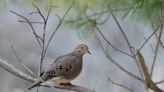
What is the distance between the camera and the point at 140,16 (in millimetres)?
1343

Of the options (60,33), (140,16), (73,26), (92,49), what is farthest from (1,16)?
(140,16)

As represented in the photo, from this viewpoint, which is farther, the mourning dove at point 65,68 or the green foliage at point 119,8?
the green foliage at point 119,8

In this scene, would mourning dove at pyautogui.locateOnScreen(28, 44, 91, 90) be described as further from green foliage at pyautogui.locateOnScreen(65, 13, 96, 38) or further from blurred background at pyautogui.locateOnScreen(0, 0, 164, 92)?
blurred background at pyautogui.locateOnScreen(0, 0, 164, 92)

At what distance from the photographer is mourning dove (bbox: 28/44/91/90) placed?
1097mm

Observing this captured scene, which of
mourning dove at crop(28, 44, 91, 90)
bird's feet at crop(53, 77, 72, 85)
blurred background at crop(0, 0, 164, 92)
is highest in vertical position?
blurred background at crop(0, 0, 164, 92)

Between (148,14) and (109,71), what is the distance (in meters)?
1.39

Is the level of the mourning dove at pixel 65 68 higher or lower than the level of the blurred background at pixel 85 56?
lower

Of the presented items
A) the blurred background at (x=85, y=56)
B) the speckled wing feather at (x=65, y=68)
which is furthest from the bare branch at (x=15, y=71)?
the blurred background at (x=85, y=56)

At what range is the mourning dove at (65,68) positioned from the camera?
3.60ft

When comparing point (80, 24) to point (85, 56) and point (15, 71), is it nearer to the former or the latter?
point (15, 71)

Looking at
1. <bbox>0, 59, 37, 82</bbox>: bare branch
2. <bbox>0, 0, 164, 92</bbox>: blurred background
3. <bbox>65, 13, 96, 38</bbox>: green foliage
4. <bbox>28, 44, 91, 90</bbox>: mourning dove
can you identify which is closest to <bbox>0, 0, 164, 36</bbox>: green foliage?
<bbox>65, 13, 96, 38</bbox>: green foliage

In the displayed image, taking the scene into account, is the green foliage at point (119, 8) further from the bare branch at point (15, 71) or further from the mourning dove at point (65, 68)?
the bare branch at point (15, 71)

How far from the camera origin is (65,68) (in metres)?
1.13

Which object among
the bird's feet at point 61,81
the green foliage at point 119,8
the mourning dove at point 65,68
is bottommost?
the bird's feet at point 61,81
